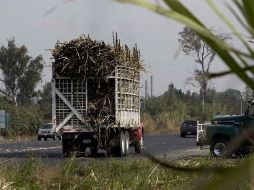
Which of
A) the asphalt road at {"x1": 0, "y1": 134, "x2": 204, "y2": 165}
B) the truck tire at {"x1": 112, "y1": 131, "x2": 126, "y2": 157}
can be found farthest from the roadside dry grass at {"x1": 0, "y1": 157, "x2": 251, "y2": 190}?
the truck tire at {"x1": 112, "y1": 131, "x2": 126, "y2": 157}

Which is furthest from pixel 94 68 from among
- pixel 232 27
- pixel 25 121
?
pixel 25 121

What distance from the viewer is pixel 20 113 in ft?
224

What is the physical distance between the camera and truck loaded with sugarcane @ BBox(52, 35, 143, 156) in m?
21.8

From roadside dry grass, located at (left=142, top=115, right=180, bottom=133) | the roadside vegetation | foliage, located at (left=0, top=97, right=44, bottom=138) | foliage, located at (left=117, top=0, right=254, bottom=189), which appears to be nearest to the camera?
foliage, located at (left=117, top=0, right=254, bottom=189)

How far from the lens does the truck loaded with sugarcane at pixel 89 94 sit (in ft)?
71.5

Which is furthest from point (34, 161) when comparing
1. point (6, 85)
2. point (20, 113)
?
point (6, 85)

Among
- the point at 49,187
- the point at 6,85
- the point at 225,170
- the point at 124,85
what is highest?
the point at 6,85

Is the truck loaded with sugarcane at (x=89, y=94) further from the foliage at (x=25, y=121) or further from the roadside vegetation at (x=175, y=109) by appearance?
the roadside vegetation at (x=175, y=109)

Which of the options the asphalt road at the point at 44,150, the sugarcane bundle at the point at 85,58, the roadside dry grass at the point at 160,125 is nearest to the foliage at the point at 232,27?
the asphalt road at the point at 44,150

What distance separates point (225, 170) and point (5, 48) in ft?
279

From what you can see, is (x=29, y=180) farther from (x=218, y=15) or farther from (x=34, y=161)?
(x=218, y=15)

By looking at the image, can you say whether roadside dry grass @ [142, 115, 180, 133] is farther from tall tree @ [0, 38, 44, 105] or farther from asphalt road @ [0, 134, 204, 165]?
asphalt road @ [0, 134, 204, 165]

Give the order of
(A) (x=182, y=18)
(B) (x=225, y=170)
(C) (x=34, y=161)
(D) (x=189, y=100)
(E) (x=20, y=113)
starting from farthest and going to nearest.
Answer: (D) (x=189, y=100) < (E) (x=20, y=113) < (C) (x=34, y=161) < (A) (x=182, y=18) < (B) (x=225, y=170)

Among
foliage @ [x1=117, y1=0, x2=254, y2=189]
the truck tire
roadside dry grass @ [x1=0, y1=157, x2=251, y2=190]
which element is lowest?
roadside dry grass @ [x1=0, y1=157, x2=251, y2=190]
